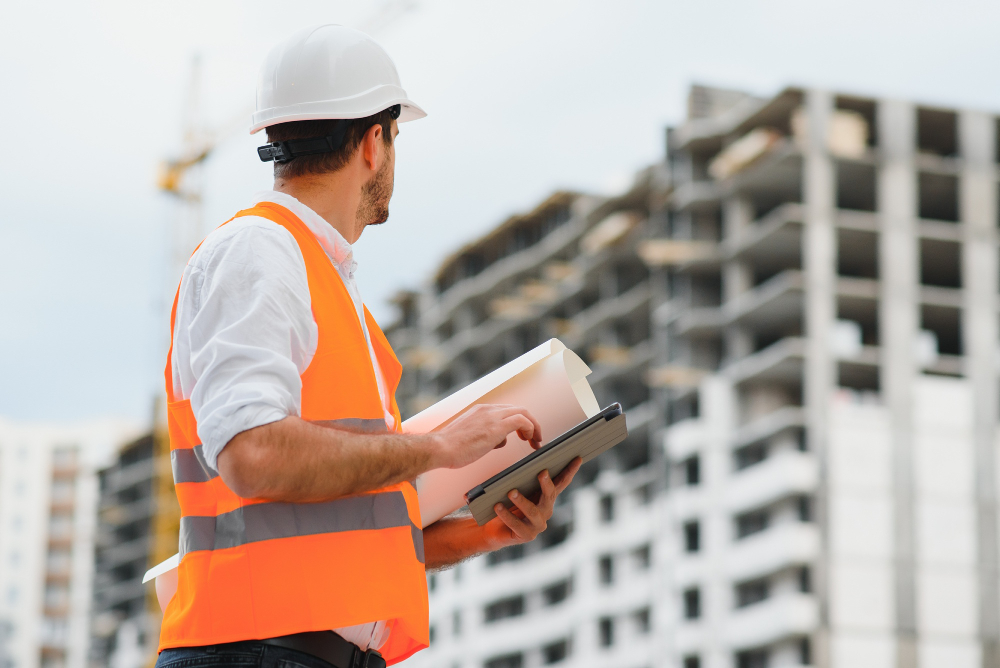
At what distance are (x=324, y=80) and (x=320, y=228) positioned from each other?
0.94 feet

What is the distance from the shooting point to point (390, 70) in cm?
269

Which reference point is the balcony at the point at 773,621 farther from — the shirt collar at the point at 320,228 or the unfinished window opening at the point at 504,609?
the shirt collar at the point at 320,228

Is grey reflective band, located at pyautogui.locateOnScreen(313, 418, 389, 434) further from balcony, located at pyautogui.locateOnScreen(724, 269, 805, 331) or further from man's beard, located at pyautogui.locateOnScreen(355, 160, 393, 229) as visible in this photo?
balcony, located at pyautogui.locateOnScreen(724, 269, 805, 331)

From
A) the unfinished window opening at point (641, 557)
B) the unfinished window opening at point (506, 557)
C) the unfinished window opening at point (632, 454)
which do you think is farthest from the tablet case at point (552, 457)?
the unfinished window opening at point (506, 557)

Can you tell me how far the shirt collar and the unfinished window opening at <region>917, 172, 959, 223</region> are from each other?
55565 millimetres

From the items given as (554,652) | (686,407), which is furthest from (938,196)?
(554,652)

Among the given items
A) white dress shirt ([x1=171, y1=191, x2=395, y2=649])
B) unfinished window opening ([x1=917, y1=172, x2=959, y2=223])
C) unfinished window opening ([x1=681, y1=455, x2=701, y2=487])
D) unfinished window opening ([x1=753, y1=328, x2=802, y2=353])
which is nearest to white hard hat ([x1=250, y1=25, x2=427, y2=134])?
white dress shirt ([x1=171, y1=191, x2=395, y2=649])

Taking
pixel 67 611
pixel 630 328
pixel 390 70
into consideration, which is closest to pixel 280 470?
pixel 390 70

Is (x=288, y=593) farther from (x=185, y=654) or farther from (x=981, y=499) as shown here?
(x=981, y=499)

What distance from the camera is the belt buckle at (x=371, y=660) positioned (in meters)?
2.37

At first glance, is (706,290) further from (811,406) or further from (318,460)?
(318,460)

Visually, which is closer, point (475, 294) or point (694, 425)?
point (694, 425)

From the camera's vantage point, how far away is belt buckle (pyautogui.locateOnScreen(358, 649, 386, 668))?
237cm

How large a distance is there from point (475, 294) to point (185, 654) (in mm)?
80875
